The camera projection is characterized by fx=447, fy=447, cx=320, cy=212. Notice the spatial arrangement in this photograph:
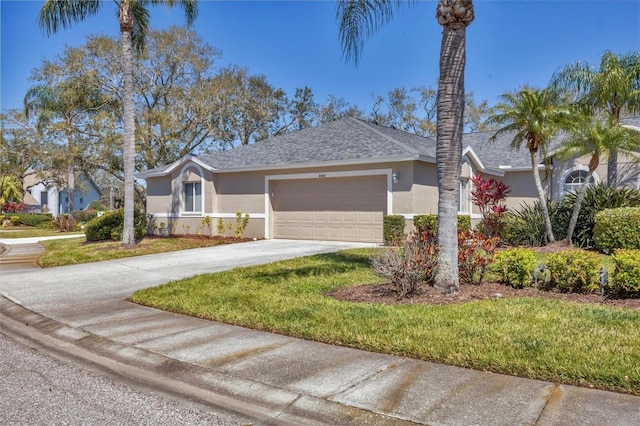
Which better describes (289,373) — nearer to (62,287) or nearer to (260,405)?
(260,405)

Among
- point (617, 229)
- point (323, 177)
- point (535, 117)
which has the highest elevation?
point (535, 117)

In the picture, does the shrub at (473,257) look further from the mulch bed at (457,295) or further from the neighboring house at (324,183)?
the neighboring house at (324,183)

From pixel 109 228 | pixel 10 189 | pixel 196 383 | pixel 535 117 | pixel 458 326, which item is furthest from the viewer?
pixel 10 189

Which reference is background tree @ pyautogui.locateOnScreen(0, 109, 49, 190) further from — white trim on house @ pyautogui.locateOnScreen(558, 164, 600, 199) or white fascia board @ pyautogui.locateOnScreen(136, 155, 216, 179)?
white trim on house @ pyautogui.locateOnScreen(558, 164, 600, 199)

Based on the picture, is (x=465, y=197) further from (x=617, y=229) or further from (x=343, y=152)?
(x=617, y=229)

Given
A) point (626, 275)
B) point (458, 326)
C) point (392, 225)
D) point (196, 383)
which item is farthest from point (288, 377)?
point (392, 225)

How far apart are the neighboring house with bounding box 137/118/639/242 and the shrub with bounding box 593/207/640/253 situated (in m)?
5.35

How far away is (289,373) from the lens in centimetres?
420

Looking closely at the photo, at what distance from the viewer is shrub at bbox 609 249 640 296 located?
22.0 ft

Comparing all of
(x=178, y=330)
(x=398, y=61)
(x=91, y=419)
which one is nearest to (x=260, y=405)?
(x=91, y=419)

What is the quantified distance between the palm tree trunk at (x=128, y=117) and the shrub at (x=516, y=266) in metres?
11.7

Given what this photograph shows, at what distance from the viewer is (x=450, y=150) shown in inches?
284

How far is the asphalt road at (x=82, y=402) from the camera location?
3.43 metres

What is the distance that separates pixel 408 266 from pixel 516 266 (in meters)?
2.26
